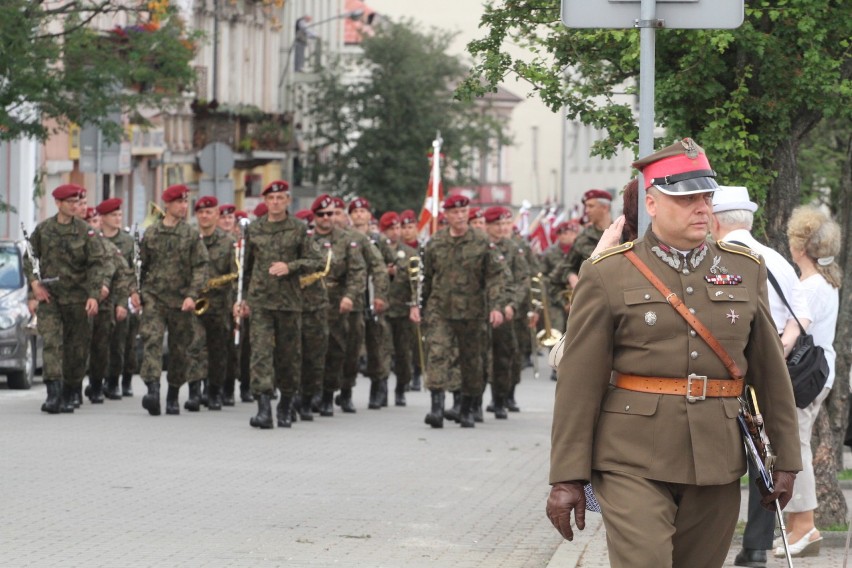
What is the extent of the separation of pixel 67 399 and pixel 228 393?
2086 mm

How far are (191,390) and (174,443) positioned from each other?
342cm

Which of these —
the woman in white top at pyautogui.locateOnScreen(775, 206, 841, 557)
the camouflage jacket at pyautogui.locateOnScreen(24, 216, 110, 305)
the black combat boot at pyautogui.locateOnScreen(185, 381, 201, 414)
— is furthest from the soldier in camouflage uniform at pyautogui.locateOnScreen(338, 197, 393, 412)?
the woman in white top at pyautogui.locateOnScreen(775, 206, 841, 557)

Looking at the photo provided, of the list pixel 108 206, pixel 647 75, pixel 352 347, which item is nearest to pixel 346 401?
pixel 352 347

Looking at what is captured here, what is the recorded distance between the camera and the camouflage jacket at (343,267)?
1861cm

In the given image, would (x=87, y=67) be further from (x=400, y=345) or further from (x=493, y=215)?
(x=493, y=215)

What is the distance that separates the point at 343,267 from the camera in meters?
19.0

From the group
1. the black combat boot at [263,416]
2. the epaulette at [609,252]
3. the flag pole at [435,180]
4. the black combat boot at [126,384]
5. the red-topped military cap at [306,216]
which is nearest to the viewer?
the epaulette at [609,252]

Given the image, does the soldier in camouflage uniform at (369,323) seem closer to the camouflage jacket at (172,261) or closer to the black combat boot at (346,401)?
the black combat boot at (346,401)

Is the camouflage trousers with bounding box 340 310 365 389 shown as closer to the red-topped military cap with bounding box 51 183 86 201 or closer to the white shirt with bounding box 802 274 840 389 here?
the red-topped military cap with bounding box 51 183 86 201

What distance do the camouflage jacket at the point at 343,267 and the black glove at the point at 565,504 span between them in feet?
39.8

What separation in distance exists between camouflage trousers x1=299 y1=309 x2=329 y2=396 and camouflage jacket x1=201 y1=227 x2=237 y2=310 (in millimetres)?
1322

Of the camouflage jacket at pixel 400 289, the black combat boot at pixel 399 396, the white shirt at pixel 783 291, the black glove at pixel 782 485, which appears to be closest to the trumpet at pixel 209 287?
the black combat boot at pixel 399 396

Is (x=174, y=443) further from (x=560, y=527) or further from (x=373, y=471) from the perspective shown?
(x=560, y=527)

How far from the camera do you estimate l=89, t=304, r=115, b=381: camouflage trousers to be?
18.9 meters
